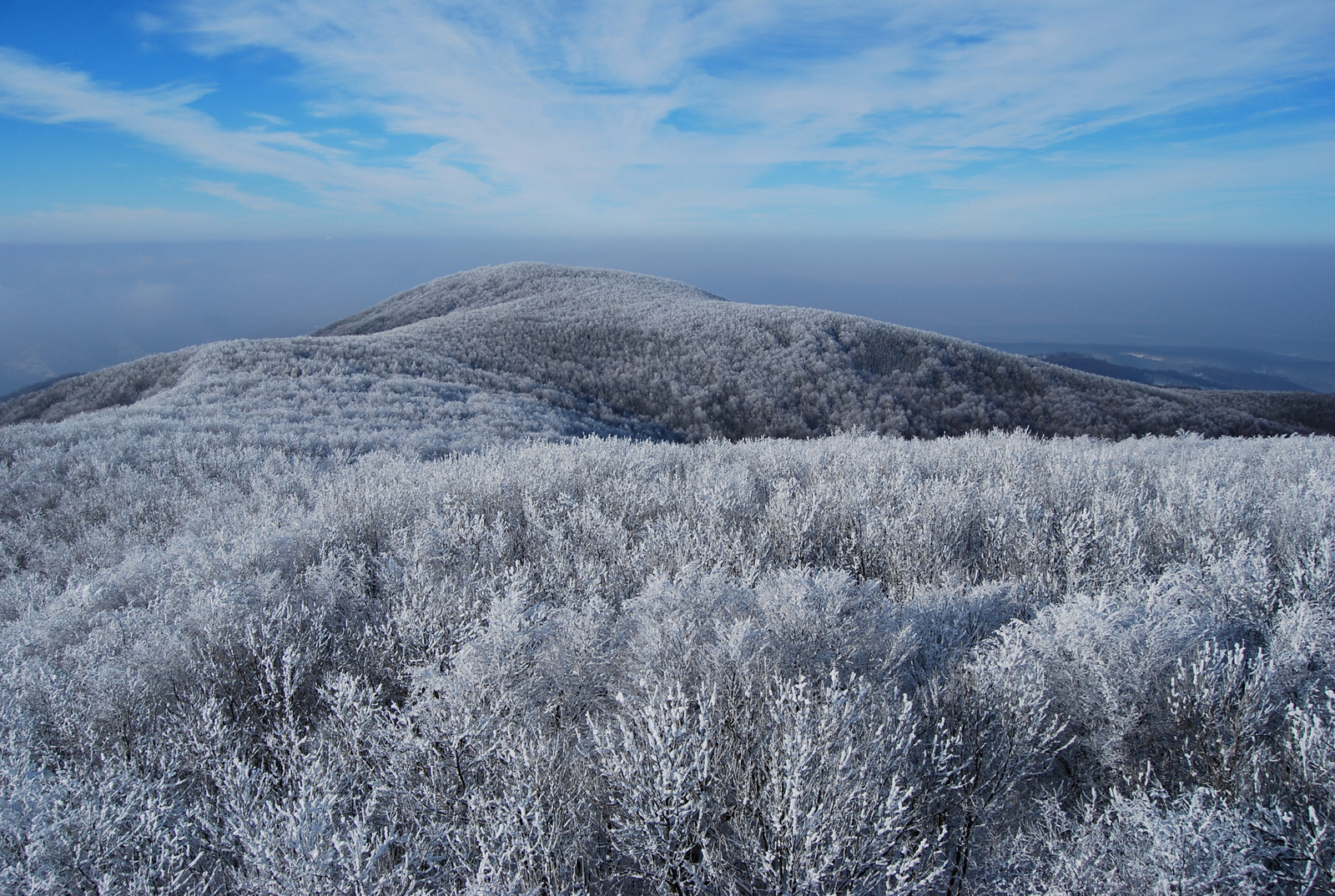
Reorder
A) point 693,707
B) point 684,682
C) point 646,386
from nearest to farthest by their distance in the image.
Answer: point 693,707, point 684,682, point 646,386

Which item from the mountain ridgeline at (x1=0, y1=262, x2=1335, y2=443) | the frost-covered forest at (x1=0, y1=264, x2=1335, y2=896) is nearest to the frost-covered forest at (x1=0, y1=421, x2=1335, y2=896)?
the frost-covered forest at (x1=0, y1=264, x2=1335, y2=896)

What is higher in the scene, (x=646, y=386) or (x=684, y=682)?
(x=646, y=386)

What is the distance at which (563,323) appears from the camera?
28984mm

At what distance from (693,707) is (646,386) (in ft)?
70.6

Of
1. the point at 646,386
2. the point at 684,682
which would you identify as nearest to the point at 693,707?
the point at 684,682

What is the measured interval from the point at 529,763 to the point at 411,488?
5.21 metres

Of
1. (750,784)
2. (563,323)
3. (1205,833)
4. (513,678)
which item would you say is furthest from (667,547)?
(563,323)

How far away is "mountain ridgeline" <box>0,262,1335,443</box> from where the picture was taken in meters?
16.7

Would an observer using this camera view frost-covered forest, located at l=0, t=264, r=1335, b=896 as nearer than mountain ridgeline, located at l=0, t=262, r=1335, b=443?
Yes

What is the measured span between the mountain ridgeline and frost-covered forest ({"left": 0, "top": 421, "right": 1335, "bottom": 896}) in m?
9.27

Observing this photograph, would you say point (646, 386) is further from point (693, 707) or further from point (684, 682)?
point (693, 707)

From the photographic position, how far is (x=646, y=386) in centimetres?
2403

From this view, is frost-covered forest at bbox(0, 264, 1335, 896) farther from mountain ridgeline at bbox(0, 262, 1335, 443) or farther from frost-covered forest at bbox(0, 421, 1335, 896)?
mountain ridgeline at bbox(0, 262, 1335, 443)

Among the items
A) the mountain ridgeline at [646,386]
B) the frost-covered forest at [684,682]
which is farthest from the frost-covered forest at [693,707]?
the mountain ridgeline at [646,386]
